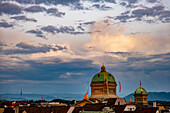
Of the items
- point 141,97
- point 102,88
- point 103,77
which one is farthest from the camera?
point 141,97

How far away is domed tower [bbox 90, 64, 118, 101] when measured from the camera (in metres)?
174

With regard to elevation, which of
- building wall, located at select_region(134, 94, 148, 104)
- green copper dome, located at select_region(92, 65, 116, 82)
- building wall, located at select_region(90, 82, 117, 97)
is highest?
green copper dome, located at select_region(92, 65, 116, 82)

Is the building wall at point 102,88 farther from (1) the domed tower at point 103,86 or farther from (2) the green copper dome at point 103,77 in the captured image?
(2) the green copper dome at point 103,77

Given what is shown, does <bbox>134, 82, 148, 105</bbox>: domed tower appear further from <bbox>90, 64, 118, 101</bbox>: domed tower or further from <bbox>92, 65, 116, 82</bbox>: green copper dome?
<bbox>92, 65, 116, 82</bbox>: green copper dome

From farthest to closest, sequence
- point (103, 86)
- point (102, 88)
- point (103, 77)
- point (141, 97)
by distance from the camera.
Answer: point (141, 97) → point (103, 77) → point (102, 88) → point (103, 86)

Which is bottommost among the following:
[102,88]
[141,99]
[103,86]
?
[141,99]

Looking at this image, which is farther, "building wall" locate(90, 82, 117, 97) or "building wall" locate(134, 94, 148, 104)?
"building wall" locate(134, 94, 148, 104)

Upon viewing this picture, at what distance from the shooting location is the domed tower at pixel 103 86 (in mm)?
174375

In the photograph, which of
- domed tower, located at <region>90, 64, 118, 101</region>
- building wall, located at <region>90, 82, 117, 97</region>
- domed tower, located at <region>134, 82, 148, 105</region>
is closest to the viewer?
domed tower, located at <region>90, 64, 118, 101</region>

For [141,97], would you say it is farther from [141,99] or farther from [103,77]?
[103,77]

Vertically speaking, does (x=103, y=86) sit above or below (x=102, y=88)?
above

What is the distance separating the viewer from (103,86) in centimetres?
17550

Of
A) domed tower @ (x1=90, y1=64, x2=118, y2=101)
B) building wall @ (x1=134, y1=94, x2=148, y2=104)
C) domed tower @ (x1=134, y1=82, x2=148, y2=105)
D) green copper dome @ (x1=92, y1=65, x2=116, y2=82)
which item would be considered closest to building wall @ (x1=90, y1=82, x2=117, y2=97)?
domed tower @ (x1=90, y1=64, x2=118, y2=101)

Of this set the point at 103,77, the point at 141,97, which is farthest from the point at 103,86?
the point at 141,97
